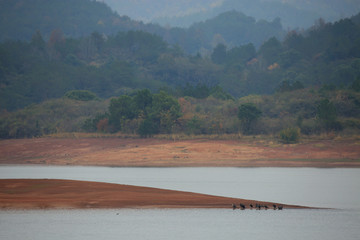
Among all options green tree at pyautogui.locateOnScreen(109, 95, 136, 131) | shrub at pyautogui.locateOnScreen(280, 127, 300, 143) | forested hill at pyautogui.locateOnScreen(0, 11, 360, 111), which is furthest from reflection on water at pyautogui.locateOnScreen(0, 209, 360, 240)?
forested hill at pyautogui.locateOnScreen(0, 11, 360, 111)

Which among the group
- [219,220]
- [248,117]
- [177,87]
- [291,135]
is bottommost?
[219,220]

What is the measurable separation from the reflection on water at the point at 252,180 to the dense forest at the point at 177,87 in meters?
12.4

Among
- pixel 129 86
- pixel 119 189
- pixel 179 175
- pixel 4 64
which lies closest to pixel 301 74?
pixel 129 86

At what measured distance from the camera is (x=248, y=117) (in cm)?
6116

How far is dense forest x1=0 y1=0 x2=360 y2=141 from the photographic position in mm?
63062

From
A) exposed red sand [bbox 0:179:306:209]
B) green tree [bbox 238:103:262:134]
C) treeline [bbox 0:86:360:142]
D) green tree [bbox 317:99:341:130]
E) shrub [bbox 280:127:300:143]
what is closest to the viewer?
exposed red sand [bbox 0:179:306:209]

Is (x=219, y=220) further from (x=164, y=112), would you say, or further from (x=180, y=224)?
(x=164, y=112)

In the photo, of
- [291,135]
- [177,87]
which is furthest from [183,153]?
[177,87]

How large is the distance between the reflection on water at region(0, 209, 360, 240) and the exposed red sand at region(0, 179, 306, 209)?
0.98m

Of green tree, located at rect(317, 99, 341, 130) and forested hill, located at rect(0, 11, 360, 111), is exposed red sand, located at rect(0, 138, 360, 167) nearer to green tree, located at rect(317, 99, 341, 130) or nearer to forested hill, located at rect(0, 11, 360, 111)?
green tree, located at rect(317, 99, 341, 130)

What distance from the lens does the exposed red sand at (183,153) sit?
50.0 meters

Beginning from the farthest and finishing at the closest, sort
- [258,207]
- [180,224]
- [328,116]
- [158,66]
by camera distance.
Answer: [158,66] → [328,116] → [258,207] → [180,224]

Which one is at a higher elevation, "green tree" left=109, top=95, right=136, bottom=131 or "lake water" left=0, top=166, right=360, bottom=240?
"green tree" left=109, top=95, right=136, bottom=131

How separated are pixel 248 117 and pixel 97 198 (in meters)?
34.7
